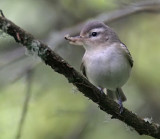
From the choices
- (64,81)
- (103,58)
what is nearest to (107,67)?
(103,58)

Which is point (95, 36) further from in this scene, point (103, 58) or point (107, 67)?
point (107, 67)

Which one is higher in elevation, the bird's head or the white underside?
the bird's head

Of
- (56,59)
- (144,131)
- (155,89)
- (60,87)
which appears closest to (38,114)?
Answer: (60,87)

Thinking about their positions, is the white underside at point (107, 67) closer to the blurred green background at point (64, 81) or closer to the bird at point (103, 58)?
the bird at point (103, 58)

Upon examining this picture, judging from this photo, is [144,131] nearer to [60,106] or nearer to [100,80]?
[100,80]

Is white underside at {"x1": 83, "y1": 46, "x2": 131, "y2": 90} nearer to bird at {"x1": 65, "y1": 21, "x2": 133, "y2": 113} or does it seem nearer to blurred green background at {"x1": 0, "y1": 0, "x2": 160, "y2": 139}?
bird at {"x1": 65, "y1": 21, "x2": 133, "y2": 113}

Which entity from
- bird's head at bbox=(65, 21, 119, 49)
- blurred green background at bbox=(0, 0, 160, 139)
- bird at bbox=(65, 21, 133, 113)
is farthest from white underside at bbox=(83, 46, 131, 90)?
blurred green background at bbox=(0, 0, 160, 139)

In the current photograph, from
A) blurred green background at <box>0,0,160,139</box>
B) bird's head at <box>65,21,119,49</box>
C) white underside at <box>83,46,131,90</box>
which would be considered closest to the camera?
white underside at <box>83,46,131,90</box>
